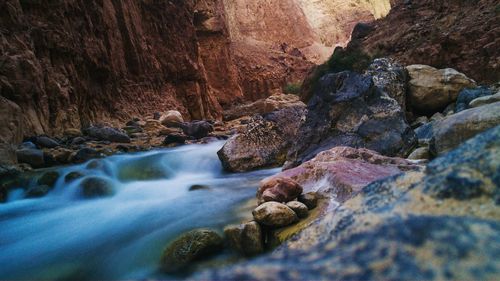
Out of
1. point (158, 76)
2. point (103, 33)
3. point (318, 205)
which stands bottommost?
point (318, 205)

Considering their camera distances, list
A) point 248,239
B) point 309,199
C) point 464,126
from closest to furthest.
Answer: point 248,239, point 309,199, point 464,126

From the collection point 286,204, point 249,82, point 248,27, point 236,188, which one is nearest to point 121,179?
point 236,188

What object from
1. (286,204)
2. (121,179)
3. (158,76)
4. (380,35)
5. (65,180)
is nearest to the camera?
(286,204)

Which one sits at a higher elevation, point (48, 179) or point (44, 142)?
point (44, 142)

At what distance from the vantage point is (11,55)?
8.52 meters

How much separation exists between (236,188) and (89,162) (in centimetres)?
336

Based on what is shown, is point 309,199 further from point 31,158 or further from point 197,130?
point 197,130

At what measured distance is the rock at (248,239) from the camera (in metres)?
2.65

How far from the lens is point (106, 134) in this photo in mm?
9867

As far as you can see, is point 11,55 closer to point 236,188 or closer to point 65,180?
point 65,180

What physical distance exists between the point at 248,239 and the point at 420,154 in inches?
115

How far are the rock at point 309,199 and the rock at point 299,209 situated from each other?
0.46ft

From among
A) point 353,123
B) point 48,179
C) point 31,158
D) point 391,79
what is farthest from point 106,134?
point 391,79

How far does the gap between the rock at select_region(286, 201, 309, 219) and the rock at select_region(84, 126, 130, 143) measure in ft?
26.9
